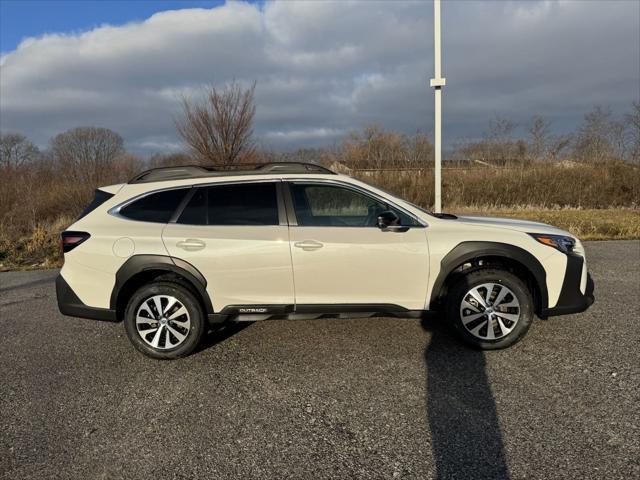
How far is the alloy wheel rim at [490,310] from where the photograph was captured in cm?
388

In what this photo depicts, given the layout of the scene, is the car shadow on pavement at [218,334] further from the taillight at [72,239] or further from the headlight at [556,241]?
the headlight at [556,241]

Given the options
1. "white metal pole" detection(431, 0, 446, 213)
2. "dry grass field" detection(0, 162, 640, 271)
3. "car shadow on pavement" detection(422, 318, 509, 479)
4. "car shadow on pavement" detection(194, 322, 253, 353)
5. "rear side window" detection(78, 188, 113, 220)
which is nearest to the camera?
"car shadow on pavement" detection(422, 318, 509, 479)

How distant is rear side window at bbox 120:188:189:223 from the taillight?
0.40 meters

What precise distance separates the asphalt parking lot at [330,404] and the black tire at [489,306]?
0.16 metres

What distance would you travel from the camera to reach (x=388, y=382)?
3.41 metres

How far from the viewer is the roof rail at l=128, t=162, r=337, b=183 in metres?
4.13

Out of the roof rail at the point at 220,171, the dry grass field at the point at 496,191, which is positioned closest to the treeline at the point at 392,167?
the dry grass field at the point at 496,191

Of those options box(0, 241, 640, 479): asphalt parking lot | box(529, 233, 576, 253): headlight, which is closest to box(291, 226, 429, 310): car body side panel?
box(0, 241, 640, 479): asphalt parking lot

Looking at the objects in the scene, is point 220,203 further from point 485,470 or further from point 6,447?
point 485,470

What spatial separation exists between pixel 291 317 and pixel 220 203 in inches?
51.5

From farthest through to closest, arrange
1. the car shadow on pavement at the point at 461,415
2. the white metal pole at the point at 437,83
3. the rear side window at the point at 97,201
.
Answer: the white metal pole at the point at 437,83 < the rear side window at the point at 97,201 < the car shadow on pavement at the point at 461,415

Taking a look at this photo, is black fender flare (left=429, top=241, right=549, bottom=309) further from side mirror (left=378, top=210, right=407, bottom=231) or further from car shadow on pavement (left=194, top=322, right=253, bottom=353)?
car shadow on pavement (left=194, top=322, right=253, bottom=353)

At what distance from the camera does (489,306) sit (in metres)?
3.89

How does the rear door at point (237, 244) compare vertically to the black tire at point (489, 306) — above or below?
above
